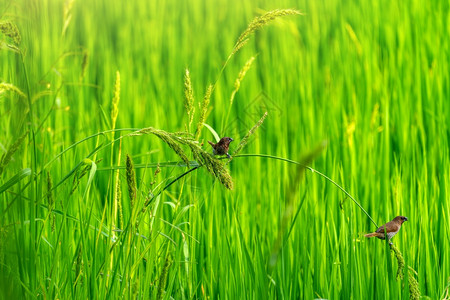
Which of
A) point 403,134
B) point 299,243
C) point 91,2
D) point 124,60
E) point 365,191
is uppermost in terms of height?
point 91,2

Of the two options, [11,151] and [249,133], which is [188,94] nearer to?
[249,133]

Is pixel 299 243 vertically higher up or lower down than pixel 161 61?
lower down

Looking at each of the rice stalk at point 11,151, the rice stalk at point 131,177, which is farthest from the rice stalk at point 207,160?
the rice stalk at point 11,151

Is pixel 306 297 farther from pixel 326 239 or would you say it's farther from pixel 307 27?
pixel 307 27

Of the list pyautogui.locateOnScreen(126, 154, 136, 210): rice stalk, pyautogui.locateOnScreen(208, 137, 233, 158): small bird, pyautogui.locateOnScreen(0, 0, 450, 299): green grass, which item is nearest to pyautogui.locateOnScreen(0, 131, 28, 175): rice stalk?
pyautogui.locateOnScreen(0, 0, 450, 299): green grass

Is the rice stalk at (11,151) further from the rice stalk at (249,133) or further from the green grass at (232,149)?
the rice stalk at (249,133)

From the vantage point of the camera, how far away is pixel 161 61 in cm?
391

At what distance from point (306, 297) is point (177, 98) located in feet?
6.02

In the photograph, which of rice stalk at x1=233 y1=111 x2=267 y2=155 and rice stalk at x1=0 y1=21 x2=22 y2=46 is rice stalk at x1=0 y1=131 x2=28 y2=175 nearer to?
rice stalk at x1=0 y1=21 x2=22 y2=46

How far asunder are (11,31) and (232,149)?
0.60 m

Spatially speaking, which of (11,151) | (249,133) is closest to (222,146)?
(249,133)

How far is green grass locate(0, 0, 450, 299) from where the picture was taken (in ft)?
3.47

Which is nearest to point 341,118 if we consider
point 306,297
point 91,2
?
point 306,297

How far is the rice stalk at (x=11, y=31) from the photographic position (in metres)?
0.96
